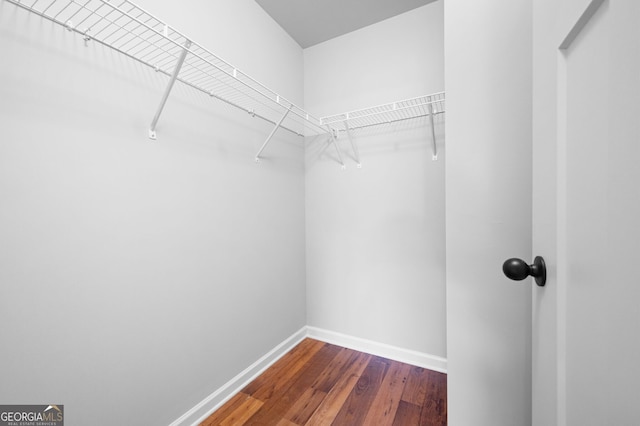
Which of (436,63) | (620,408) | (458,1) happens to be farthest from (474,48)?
(620,408)

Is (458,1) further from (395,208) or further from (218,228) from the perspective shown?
(218,228)

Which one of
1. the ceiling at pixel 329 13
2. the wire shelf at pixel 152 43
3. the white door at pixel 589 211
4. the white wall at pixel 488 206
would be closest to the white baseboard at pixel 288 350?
the white wall at pixel 488 206

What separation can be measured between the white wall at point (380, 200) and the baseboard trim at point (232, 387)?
368 mm

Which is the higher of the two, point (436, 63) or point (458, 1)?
point (436, 63)

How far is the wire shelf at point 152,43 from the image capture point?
0.82m

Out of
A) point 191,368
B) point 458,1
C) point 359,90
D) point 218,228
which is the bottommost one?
point 191,368

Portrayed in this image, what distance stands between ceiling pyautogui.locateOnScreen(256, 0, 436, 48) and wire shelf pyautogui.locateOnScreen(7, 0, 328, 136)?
25.6 inches

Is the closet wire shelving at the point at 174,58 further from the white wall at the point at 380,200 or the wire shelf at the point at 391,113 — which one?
the white wall at the point at 380,200

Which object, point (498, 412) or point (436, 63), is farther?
point (436, 63)

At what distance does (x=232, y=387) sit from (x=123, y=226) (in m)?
1.11

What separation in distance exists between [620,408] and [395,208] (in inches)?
59.3

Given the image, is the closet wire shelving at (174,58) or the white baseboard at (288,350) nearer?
the closet wire shelving at (174,58)

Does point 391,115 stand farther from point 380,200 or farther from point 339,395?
point 339,395

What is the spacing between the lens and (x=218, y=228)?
4.56 ft
